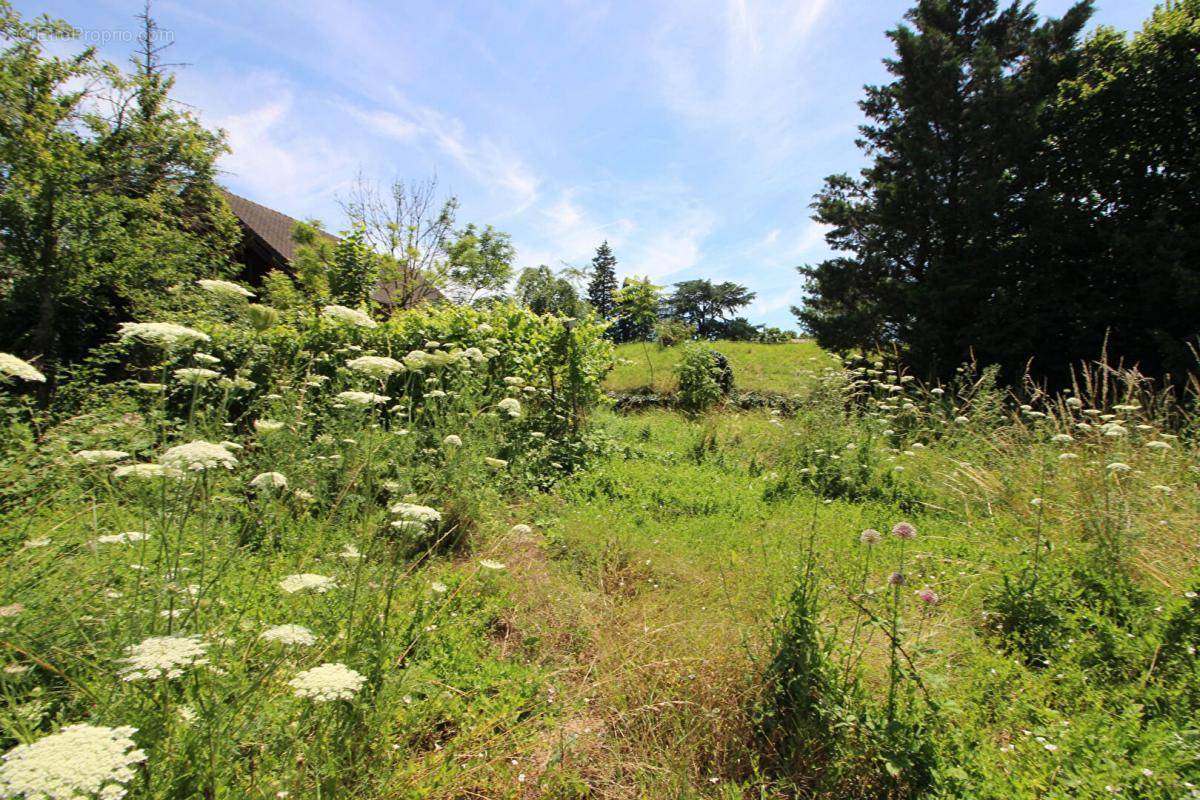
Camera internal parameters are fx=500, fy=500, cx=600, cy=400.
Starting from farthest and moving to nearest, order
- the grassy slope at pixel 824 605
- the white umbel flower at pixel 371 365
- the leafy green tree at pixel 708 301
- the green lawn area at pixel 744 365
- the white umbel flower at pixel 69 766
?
the leafy green tree at pixel 708 301
the green lawn area at pixel 744 365
the white umbel flower at pixel 371 365
the grassy slope at pixel 824 605
the white umbel flower at pixel 69 766

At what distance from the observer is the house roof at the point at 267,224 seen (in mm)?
18234

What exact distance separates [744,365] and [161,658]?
1476 centimetres

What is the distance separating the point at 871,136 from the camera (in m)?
13.6

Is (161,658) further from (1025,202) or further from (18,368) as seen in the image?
(1025,202)

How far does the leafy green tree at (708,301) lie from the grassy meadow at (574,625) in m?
64.4

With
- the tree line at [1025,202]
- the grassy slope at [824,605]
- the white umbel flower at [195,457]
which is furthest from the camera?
the tree line at [1025,202]

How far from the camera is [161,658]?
1.12 metres

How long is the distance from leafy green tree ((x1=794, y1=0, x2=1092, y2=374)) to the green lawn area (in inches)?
60.8

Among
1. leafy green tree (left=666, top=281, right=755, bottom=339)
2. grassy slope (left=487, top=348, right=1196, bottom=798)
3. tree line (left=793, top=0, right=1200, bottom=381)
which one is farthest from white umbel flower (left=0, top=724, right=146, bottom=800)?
leafy green tree (left=666, top=281, right=755, bottom=339)

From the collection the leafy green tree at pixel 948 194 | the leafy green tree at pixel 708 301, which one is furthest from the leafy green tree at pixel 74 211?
the leafy green tree at pixel 708 301

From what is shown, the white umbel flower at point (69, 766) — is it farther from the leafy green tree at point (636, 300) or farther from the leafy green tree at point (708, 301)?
the leafy green tree at point (708, 301)

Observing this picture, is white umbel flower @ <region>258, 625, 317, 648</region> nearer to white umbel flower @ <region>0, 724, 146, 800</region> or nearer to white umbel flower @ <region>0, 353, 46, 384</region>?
white umbel flower @ <region>0, 724, 146, 800</region>

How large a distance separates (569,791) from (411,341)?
16.7ft

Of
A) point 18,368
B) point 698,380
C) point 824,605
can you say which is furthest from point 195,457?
point 698,380
